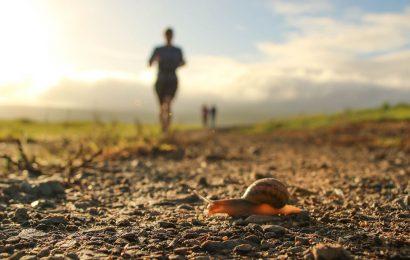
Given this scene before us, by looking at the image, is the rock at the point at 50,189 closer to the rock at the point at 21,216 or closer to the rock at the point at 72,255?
the rock at the point at 21,216

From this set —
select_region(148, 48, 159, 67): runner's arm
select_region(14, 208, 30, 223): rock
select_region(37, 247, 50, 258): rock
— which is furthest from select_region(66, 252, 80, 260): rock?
select_region(148, 48, 159, 67): runner's arm

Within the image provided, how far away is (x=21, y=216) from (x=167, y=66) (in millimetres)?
8253

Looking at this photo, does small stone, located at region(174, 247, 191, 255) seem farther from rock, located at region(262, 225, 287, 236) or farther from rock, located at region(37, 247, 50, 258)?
rock, located at region(37, 247, 50, 258)

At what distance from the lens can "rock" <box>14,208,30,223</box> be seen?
385 centimetres

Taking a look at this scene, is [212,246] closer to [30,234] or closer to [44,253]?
[44,253]

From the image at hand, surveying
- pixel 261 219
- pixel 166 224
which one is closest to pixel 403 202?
pixel 261 219

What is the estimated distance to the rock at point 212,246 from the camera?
10.1ft

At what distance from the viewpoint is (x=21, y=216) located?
394 centimetres

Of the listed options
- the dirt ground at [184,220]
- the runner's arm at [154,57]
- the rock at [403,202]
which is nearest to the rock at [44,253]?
the dirt ground at [184,220]

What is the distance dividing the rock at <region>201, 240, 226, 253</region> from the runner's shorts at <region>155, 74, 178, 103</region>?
29.9 feet

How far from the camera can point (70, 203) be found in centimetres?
471

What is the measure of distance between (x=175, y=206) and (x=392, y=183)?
9.88ft

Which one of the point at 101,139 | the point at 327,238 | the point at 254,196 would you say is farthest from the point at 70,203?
the point at 101,139

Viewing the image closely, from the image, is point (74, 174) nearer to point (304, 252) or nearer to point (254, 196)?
point (254, 196)
